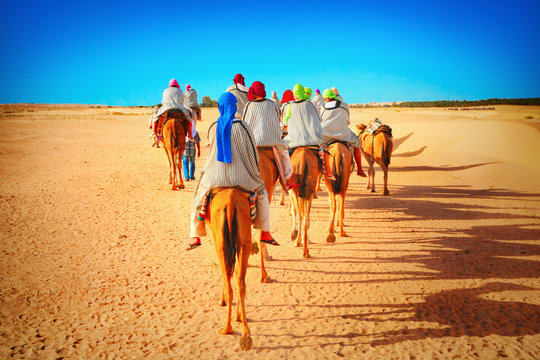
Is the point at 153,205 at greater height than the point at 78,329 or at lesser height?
greater

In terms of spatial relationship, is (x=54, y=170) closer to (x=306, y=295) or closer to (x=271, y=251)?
(x=271, y=251)

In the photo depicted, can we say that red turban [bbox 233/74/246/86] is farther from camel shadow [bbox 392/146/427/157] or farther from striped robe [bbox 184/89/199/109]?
camel shadow [bbox 392/146/427/157]

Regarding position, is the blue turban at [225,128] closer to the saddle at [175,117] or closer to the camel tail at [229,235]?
the camel tail at [229,235]

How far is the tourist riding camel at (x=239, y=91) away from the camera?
756 cm

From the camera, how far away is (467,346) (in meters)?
4.25

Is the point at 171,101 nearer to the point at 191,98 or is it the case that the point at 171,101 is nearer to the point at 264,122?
the point at 191,98

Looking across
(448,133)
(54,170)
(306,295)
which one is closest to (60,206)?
(54,170)

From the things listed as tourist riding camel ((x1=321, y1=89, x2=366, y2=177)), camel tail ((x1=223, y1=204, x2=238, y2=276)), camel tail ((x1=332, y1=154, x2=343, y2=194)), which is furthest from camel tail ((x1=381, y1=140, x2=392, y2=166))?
camel tail ((x1=223, y1=204, x2=238, y2=276))

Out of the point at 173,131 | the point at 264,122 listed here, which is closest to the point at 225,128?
the point at 264,122

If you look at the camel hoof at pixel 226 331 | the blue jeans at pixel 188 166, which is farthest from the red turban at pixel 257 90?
the blue jeans at pixel 188 166

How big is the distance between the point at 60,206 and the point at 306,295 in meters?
7.43

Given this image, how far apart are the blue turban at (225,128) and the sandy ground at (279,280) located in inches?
87.0

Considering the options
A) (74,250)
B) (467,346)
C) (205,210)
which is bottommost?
(467,346)

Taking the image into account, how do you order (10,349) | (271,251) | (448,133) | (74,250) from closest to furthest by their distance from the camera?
1. (10,349)
2. (74,250)
3. (271,251)
4. (448,133)
